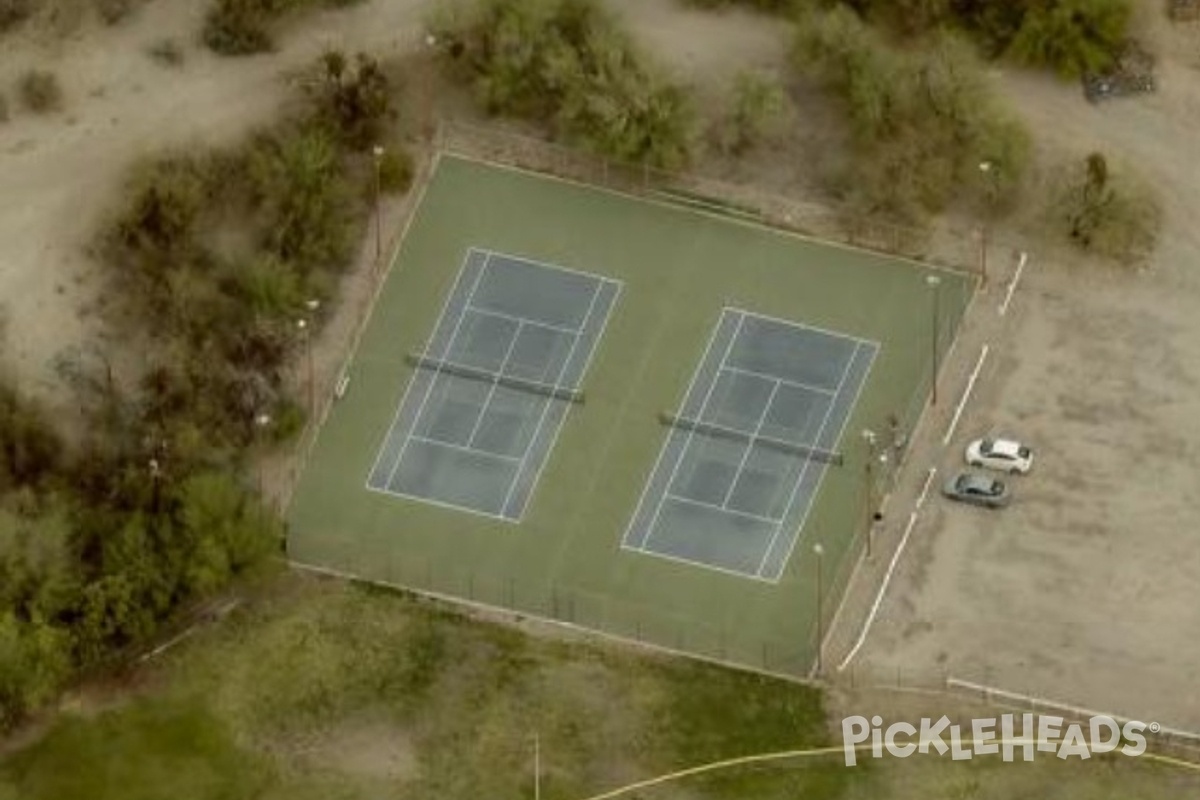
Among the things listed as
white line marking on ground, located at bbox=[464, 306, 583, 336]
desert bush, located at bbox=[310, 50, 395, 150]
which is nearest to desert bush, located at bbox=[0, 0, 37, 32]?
desert bush, located at bbox=[310, 50, 395, 150]

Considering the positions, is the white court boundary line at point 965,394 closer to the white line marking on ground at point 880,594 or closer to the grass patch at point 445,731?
the white line marking on ground at point 880,594

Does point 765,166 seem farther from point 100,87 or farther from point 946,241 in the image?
point 100,87

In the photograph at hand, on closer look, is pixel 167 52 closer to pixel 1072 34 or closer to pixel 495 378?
Result: pixel 495 378

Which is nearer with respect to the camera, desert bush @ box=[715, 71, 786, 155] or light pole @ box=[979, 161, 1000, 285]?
light pole @ box=[979, 161, 1000, 285]

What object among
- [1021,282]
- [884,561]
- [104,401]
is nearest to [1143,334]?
[1021,282]

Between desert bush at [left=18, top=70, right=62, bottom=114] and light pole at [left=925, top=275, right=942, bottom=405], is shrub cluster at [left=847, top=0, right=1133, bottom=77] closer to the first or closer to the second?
light pole at [left=925, top=275, right=942, bottom=405]

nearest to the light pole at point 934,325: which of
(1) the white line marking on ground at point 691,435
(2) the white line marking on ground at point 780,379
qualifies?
(2) the white line marking on ground at point 780,379
